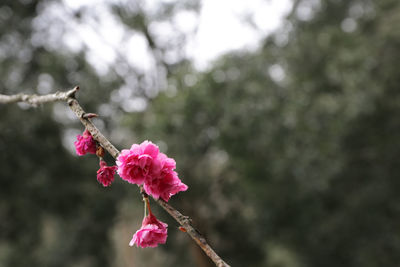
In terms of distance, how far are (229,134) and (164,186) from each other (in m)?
4.56

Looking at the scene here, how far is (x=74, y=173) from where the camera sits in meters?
6.20

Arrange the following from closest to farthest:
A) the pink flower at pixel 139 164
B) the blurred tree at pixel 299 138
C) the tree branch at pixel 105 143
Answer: the tree branch at pixel 105 143 → the pink flower at pixel 139 164 → the blurred tree at pixel 299 138

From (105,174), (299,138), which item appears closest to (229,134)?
(299,138)

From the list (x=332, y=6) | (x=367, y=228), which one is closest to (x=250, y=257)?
(x=367, y=228)

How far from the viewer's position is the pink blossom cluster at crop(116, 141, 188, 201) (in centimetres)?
78

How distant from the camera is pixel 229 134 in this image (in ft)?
17.5

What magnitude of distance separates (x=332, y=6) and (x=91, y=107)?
5.24 m

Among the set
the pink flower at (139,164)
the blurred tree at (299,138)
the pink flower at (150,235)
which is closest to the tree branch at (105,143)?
the pink flower at (139,164)

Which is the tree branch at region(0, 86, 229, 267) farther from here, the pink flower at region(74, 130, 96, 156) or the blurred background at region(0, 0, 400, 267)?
the blurred background at region(0, 0, 400, 267)

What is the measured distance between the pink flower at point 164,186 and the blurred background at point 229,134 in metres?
4.38

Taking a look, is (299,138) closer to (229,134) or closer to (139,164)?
(229,134)

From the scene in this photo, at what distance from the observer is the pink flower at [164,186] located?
79 centimetres

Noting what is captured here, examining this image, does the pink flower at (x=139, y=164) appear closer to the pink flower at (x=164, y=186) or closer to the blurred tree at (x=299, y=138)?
the pink flower at (x=164, y=186)

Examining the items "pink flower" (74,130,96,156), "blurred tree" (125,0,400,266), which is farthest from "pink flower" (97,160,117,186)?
"blurred tree" (125,0,400,266)
